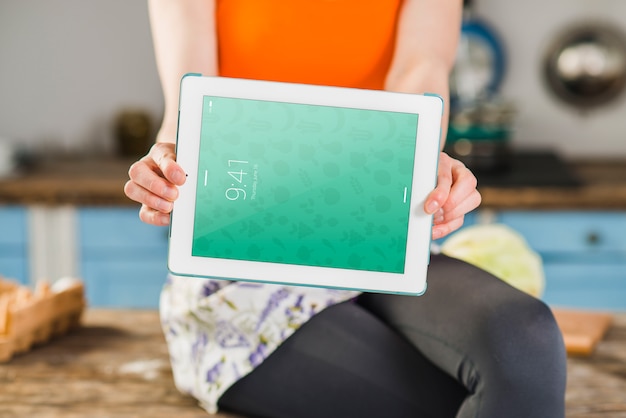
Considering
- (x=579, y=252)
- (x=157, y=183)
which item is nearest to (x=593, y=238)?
(x=579, y=252)

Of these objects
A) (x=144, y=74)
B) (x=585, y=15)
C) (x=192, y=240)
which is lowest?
A: (x=192, y=240)

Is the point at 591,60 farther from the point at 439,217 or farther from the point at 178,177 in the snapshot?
the point at 178,177

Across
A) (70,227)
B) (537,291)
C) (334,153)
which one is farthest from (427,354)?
(70,227)

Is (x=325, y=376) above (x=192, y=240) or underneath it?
underneath

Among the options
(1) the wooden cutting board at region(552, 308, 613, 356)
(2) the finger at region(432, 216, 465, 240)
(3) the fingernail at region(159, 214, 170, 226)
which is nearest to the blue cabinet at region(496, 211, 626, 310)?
(1) the wooden cutting board at region(552, 308, 613, 356)

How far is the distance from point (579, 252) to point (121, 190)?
4.07 feet

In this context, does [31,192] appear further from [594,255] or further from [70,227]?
[594,255]

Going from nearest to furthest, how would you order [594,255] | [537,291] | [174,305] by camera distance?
[174,305]
[537,291]
[594,255]

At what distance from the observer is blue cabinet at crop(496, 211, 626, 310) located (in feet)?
7.45

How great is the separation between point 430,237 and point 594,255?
5.20 feet

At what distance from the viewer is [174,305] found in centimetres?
116

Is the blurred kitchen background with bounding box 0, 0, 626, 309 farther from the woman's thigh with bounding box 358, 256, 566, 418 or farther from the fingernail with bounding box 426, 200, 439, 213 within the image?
the fingernail with bounding box 426, 200, 439, 213

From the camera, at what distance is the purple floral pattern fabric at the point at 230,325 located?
3.57 ft

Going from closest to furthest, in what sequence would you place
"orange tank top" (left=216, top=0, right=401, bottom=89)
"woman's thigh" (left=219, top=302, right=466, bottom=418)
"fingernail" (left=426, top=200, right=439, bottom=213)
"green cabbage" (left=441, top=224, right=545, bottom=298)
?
1. "fingernail" (left=426, top=200, right=439, bottom=213)
2. "woman's thigh" (left=219, top=302, right=466, bottom=418)
3. "orange tank top" (left=216, top=0, right=401, bottom=89)
4. "green cabbage" (left=441, top=224, right=545, bottom=298)
